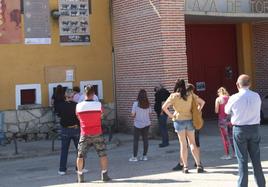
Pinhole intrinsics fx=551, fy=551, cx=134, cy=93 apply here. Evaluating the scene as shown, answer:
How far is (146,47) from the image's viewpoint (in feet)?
59.5

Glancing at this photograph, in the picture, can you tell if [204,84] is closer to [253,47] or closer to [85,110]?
[253,47]

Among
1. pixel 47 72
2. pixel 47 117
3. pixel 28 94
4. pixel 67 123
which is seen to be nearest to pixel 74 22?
pixel 47 72

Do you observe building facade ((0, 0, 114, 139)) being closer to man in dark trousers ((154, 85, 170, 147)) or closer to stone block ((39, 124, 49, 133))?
stone block ((39, 124, 49, 133))

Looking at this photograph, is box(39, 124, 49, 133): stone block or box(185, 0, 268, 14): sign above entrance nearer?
box(39, 124, 49, 133): stone block

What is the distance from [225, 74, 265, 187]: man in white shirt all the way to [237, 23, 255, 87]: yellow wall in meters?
16.4

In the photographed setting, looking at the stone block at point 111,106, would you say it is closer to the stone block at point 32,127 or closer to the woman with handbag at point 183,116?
the stone block at point 32,127

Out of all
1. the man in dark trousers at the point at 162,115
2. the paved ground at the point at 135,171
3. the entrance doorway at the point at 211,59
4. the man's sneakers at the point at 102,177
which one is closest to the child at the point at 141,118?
the paved ground at the point at 135,171

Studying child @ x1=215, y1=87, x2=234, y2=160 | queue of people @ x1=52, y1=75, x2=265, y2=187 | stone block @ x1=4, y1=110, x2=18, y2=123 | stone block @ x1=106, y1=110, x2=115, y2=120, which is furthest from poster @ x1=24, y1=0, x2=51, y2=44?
child @ x1=215, y1=87, x2=234, y2=160

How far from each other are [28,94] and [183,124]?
9129 mm

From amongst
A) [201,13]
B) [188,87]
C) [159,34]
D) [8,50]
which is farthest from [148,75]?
[188,87]

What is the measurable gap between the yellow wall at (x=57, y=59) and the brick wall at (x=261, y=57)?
702 centimetres

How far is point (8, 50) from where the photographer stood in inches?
702

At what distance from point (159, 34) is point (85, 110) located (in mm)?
7862

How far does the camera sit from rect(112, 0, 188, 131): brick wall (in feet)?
56.9
